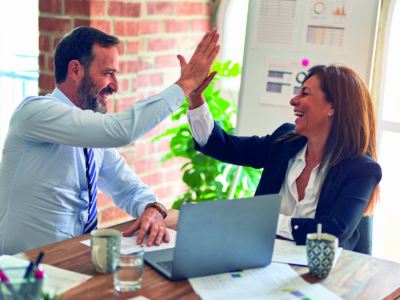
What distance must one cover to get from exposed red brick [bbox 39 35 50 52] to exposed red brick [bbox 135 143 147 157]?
0.80 metres

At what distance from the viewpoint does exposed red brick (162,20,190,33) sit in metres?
3.12

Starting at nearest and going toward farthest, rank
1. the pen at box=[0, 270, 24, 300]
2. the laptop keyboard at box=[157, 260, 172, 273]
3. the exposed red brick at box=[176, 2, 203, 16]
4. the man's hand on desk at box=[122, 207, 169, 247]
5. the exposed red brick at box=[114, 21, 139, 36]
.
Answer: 1. the pen at box=[0, 270, 24, 300]
2. the laptop keyboard at box=[157, 260, 172, 273]
3. the man's hand on desk at box=[122, 207, 169, 247]
4. the exposed red brick at box=[114, 21, 139, 36]
5. the exposed red brick at box=[176, 2, 203, 16]

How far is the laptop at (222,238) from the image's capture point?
1.12 metres

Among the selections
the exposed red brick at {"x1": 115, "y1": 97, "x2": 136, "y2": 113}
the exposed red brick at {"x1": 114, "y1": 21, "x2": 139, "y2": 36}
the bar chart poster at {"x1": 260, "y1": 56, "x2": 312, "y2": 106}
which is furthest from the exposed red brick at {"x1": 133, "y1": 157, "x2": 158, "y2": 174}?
the bar chart poster at {"x1": 260, "y1": 56, "x2": 312, "y2": 106}

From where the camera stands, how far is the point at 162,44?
3.12 m

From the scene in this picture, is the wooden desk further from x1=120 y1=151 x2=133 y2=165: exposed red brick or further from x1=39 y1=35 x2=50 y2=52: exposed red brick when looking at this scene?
x1=39 y1=35 x2=50 y2=52: exposed red brick

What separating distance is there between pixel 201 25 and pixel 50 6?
1.26 meters

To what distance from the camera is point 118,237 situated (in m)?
1.21

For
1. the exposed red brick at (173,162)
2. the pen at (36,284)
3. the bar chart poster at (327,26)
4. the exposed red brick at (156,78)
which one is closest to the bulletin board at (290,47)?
the bar chart poster at (327,26)

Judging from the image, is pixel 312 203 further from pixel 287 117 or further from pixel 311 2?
pixel 311 2

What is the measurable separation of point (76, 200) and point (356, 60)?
1.49 metres

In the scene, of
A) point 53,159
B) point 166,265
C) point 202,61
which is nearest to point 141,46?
point 202,61

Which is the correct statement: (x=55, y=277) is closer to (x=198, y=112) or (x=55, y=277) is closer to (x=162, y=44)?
(x=198, y=112)

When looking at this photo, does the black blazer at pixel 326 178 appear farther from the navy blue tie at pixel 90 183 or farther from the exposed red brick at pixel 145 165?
the exposed red brick at pixel 145 165
